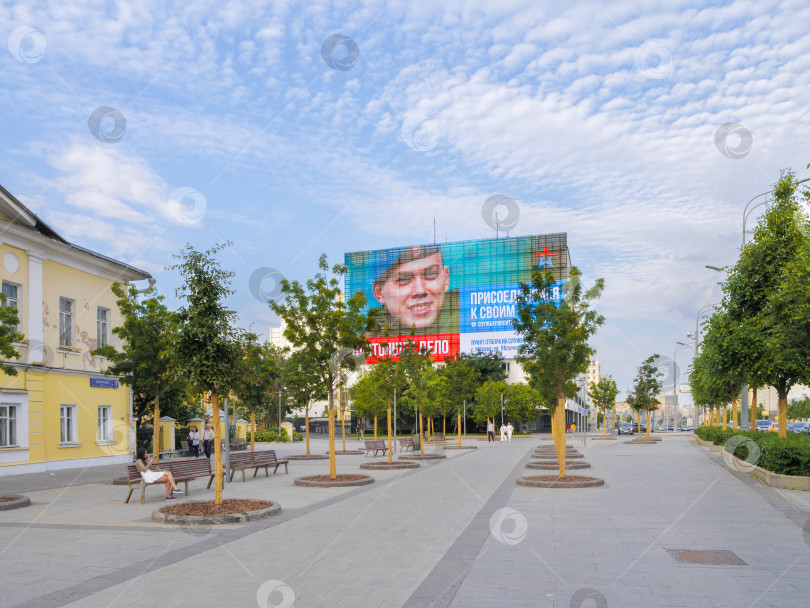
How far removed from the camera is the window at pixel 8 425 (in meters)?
23.1

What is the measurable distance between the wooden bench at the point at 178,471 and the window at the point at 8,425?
29.3 feet

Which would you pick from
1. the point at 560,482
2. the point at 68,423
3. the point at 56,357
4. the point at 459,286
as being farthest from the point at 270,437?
the point at 459,286

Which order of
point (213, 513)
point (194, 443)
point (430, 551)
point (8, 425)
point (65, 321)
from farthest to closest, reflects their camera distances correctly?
point (194, 443)
point (65, 321)
point (8, 425)
point (213, 513)
point (430, 551)

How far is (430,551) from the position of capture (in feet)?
30.9

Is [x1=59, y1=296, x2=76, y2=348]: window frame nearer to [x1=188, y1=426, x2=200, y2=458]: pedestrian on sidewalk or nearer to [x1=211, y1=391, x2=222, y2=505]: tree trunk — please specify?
[x1=188, y1=426, x2=200, y2=458]: pedestrian on sidewalk

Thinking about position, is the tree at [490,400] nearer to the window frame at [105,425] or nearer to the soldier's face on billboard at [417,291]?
the window frame at [105,425]

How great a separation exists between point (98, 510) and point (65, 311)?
1525 centimetres

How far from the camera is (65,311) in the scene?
27.4 meters

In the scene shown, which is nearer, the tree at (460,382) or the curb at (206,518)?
the curb at (206,518)

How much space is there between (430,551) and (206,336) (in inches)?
225

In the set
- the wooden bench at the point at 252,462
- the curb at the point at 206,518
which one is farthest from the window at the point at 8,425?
the curb at the point at 206,518

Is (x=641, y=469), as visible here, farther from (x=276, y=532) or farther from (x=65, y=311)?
(x=65, y=311)

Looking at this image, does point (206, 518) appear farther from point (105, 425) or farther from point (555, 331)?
point (105, 425)

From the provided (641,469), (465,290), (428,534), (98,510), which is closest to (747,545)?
(428,534)
